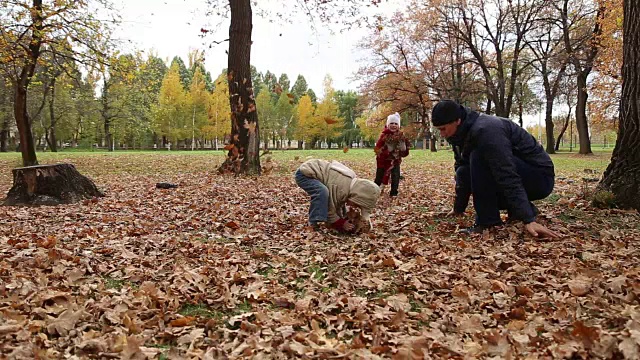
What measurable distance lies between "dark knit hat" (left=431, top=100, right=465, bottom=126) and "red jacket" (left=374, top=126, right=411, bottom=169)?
11.5ft

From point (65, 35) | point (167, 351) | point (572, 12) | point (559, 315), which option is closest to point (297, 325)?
point (167, 351)

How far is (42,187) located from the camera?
279 inches

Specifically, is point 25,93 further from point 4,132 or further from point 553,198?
point 4,132

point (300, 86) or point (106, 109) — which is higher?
point (300, 86)

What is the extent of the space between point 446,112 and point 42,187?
21.2 ft

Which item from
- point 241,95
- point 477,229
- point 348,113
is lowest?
point 477,229

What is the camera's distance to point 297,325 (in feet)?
8.20

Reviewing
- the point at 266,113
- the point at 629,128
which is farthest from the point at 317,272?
the point at 266,113

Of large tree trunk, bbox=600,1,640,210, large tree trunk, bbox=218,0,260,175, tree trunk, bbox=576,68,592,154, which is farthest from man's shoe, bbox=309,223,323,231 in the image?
tree trunk, bbox=576,68,592,154

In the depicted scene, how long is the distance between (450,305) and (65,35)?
14362 mm

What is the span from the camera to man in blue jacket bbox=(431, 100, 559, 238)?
3.88 m

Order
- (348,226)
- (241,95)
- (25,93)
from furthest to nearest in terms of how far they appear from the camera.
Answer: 1. (25,93)
2. (241,95)
3. (348,226)

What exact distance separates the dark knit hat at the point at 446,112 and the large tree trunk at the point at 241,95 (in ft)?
25.0

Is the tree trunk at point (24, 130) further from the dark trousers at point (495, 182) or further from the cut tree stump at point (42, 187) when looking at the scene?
the dark trousers at point (495, 182)
